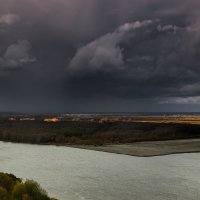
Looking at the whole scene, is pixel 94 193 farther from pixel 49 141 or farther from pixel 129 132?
pixel 129 132

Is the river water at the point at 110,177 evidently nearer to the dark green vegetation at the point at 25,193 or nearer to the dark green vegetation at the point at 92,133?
the dark green vegetation at the point at 25,193

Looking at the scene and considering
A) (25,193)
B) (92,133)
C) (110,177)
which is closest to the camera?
(25,193)

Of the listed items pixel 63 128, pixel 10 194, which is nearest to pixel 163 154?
pixel 10 194

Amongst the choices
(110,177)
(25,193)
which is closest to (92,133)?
(110,177)

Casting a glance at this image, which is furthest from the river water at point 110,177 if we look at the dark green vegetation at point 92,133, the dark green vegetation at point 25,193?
the dark green vegetation at point 92,133

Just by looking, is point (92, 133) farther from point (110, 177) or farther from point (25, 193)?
point (25, 193)

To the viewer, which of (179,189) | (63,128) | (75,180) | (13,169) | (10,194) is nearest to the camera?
(10,194)
